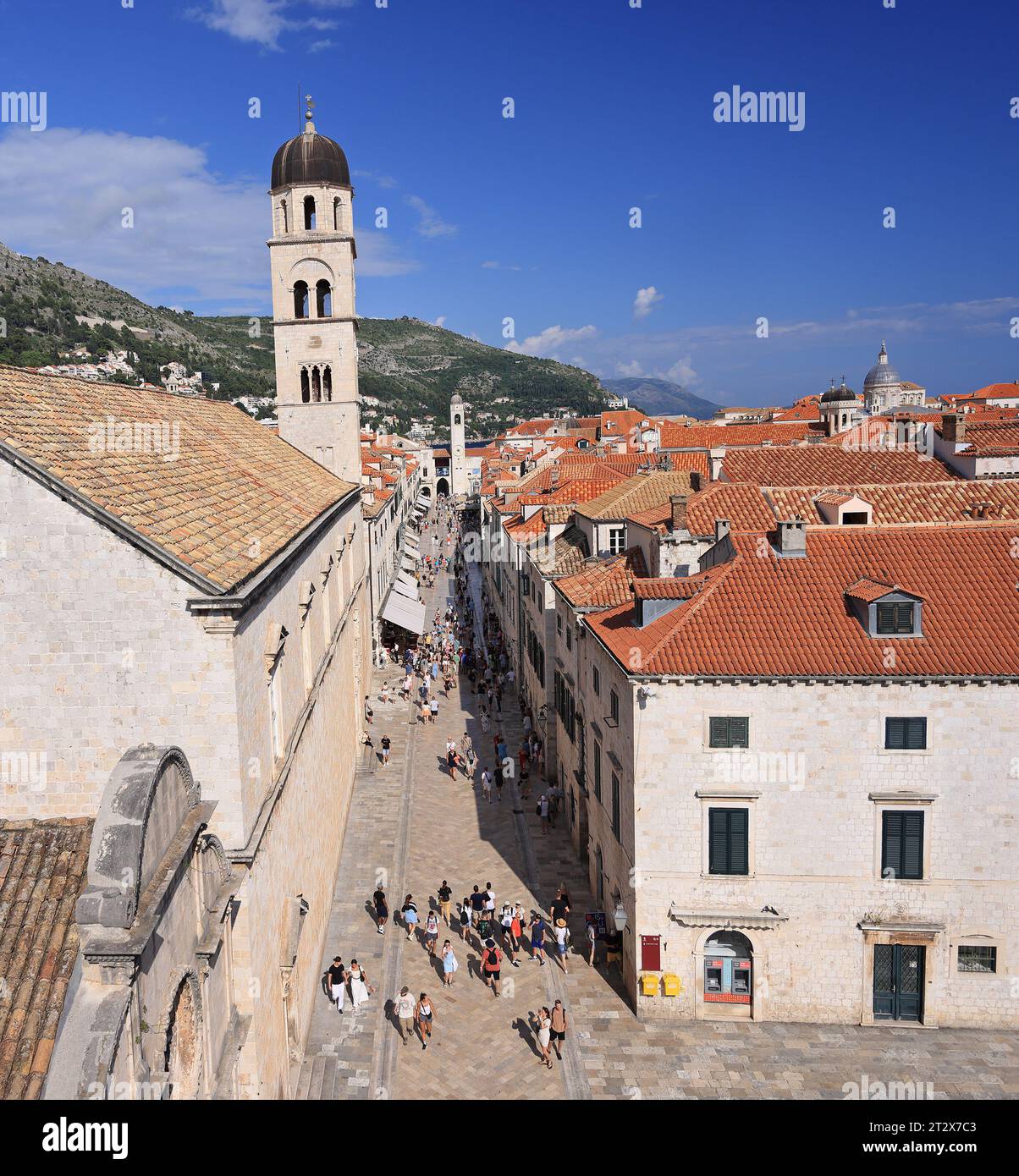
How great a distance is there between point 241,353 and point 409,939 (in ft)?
592

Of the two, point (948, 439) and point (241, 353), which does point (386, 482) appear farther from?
point (241, 353)

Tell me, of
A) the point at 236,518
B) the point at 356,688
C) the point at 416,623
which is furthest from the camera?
the point at 416,623

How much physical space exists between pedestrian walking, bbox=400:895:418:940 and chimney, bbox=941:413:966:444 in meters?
31.5

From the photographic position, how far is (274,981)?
14805 mm

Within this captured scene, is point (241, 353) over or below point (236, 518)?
over

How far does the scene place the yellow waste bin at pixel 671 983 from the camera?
19328 millimetres

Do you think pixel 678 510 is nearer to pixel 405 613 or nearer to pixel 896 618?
Answer: pixel 896 618

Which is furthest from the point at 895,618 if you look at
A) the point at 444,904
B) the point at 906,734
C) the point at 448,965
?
the point at 444,904

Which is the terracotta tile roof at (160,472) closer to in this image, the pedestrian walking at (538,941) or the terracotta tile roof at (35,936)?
the terracotta tile roof at (35,936)

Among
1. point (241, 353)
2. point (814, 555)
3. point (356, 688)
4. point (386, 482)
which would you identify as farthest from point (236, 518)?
point (241, 353)

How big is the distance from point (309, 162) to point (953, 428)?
100ft

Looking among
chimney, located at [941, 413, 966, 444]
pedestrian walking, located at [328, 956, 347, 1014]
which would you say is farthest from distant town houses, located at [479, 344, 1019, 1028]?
chimney, located at [941, 413, 966, 444]

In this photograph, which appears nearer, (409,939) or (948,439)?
(409,939)

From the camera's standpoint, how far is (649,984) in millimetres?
19391
